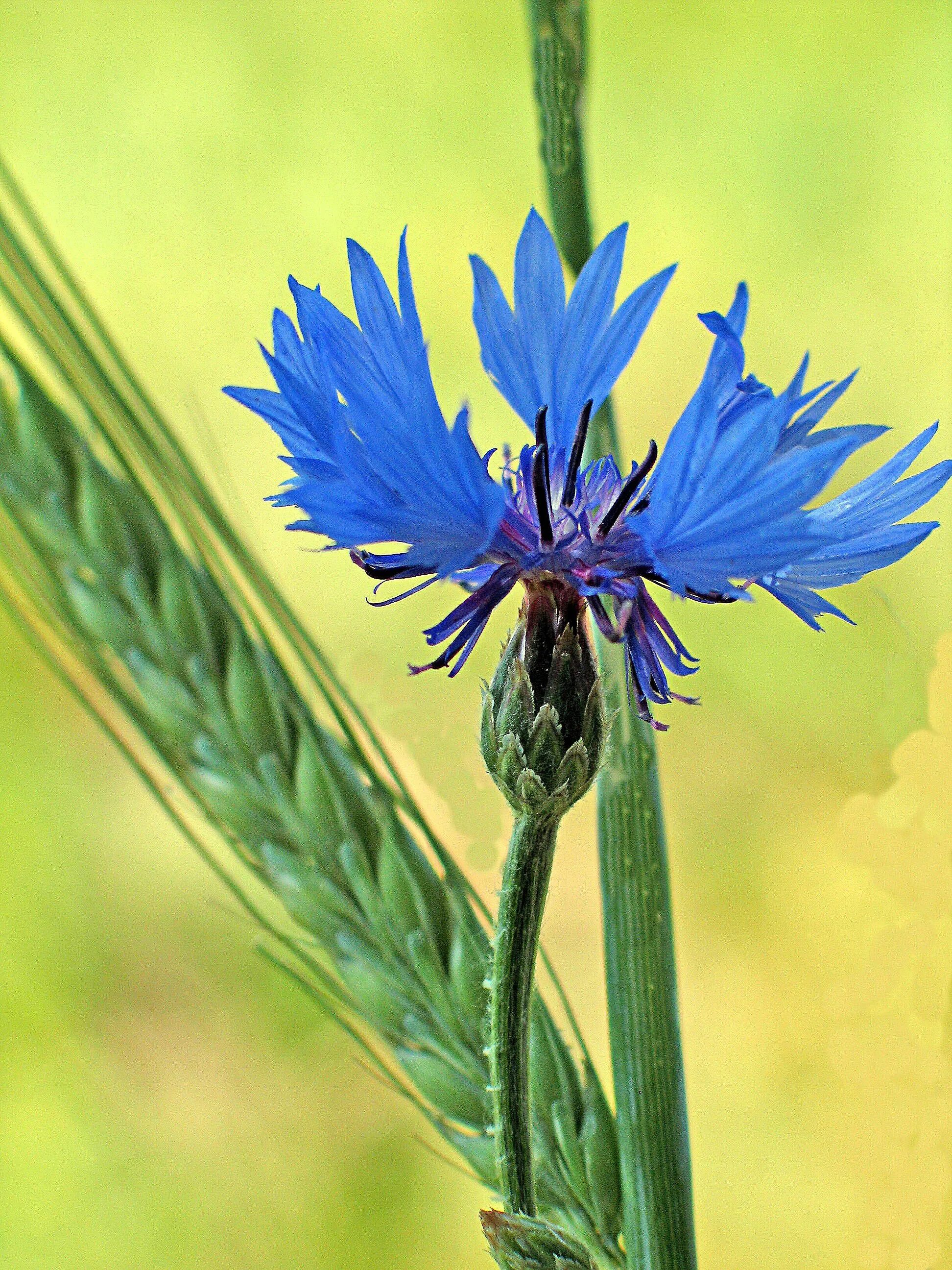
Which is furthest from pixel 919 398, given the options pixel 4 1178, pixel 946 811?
pixel 4 1178

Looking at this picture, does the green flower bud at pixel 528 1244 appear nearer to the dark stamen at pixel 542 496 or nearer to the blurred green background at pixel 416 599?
the dark stamen at pixel 542 496

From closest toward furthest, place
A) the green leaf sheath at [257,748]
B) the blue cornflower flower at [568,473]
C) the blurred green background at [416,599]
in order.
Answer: the blue cornflower flower at [568,473]
the green leaf sheath at [257,748]
the blurred green background at [416,599]

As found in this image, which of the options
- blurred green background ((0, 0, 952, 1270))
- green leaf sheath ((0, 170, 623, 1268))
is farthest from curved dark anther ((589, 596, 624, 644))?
blurred green background ((0, 0, 952, 1270))

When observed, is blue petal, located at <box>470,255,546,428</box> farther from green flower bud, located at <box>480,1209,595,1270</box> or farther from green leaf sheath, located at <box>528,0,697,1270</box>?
green flower bud, located at <box>480,1209,595,1270</box>

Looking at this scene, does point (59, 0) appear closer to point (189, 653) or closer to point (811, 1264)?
point (189, 653)

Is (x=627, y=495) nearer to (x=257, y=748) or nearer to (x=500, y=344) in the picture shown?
(x=500, y=344)

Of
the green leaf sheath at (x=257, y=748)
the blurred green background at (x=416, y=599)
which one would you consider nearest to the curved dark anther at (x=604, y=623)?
the green leaf sheath at (x=257, y=748)

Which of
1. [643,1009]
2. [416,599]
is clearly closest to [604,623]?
[643,1009]
